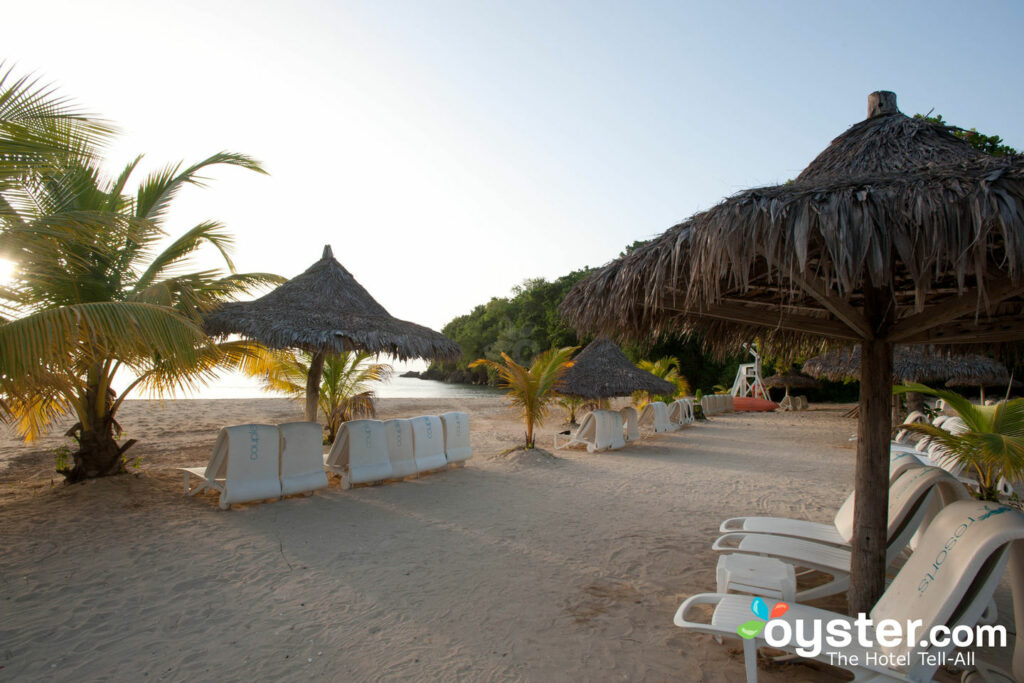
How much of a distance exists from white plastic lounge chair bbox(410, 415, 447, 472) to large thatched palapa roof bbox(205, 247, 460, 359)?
96 cm

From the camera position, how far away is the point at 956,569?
2139 mm

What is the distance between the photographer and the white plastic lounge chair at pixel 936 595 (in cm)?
206

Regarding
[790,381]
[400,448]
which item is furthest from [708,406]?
[400,448]

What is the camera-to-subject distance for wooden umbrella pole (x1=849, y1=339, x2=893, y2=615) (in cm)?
297

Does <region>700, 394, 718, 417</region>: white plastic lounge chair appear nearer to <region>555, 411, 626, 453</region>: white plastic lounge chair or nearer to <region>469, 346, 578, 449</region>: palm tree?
<region>555, 411, 626, 453</region>: white plastic lounge chair

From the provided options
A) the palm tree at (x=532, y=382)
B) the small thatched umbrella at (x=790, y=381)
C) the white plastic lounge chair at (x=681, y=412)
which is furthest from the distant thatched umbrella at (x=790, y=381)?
the palm tree at (x=532, y=382)

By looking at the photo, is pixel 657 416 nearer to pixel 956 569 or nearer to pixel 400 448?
pixel 400 448

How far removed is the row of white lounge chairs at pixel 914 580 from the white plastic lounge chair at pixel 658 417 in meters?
10.0

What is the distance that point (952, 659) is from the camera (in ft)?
8.86

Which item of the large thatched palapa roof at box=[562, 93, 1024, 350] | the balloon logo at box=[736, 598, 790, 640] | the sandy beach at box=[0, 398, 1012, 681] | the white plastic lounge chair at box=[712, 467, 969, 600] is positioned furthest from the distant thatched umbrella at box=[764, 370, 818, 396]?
the balloon logo at box=[736, 598, 790, 640]

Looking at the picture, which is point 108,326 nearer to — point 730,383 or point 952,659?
point 952,659

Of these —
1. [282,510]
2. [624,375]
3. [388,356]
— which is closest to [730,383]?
[624,375]

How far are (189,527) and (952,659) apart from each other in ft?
18.6

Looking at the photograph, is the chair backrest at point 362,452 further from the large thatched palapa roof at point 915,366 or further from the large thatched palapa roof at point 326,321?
the large thatched palapa roof at point 915,366
